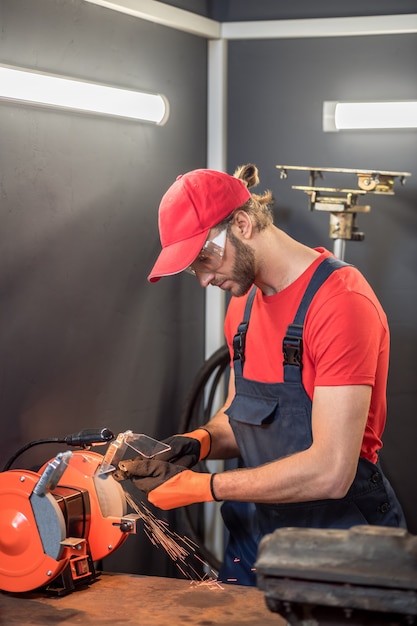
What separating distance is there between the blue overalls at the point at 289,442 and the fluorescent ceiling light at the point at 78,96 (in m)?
0.63

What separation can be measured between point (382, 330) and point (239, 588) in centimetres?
66

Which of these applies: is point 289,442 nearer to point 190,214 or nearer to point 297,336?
point 297,336

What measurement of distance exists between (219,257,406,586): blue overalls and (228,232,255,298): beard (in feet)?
0.46

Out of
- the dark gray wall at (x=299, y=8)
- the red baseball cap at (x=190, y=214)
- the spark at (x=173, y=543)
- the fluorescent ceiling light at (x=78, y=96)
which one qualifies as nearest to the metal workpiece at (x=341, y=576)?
the red baseball cap at (x=190, y=214)

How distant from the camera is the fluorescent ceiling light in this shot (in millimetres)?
2045

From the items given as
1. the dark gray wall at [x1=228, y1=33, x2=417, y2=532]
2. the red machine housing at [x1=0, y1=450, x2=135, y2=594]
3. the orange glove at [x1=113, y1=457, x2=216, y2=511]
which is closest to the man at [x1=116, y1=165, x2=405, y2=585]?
the orange glove at [x1=113, y1=457, x2=216, y2=511]

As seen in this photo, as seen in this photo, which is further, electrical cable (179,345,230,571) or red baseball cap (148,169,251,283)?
electrical cable (179,345,230,571)

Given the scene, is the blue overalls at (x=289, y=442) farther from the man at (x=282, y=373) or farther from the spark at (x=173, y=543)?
the spark at (x=173, y=543)

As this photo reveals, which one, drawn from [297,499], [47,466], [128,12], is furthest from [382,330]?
[128,12]

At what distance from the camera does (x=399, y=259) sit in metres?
2.99

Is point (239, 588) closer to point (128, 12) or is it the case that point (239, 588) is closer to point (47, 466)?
point (47, 466)

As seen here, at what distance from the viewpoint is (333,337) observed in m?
1.92

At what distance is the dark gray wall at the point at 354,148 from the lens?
293cm

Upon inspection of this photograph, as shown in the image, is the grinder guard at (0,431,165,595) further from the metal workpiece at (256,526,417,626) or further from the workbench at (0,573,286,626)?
the metal workpiece at (256,526,417,626)
